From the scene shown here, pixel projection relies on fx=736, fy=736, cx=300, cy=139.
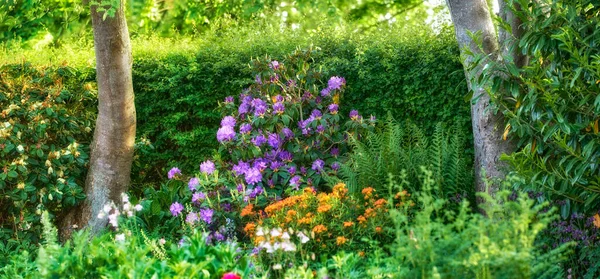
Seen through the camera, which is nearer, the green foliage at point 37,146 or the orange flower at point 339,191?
the orange flower at point 339,191

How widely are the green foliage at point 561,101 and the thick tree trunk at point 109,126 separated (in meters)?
3.37

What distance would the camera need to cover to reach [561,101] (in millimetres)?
4824

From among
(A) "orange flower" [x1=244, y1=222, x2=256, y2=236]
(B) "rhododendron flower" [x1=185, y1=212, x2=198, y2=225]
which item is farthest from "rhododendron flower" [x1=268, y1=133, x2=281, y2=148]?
(A) "orange flower" [x1=244, y1=222, x2=256, y2=236]

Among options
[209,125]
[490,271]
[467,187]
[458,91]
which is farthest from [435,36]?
[490,271]

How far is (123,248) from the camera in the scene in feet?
11.4

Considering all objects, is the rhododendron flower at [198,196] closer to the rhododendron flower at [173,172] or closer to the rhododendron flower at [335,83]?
the rhododendron flower at [173,172]

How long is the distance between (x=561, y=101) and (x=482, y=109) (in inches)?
40.6

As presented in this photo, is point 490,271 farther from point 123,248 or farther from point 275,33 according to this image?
point 275,33

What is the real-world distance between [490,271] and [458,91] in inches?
136

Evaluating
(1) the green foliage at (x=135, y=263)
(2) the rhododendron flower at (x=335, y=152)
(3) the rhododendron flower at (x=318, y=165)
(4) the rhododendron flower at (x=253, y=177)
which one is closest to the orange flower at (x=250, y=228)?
(4) the rhododendron flower at (x=253, y=177)

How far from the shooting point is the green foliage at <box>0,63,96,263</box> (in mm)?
6680

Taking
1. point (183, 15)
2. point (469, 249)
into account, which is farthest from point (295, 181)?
point (183, 15)

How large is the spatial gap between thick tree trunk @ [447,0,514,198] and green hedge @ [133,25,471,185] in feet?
1.88

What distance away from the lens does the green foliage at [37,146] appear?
21.9 feet
